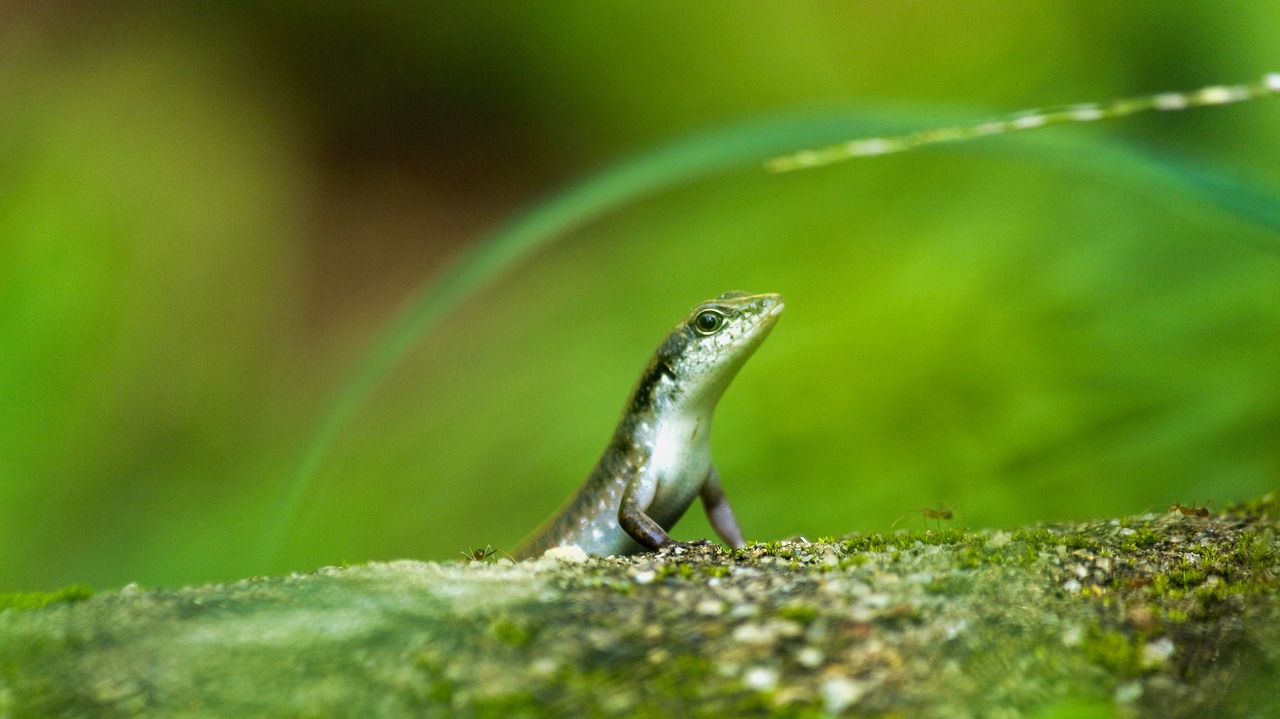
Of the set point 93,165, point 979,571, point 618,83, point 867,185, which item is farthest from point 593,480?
point 93,165

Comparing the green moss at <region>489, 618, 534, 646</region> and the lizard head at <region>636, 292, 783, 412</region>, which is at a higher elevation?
the lizard head at <region>636, 292, 783, 412</region>

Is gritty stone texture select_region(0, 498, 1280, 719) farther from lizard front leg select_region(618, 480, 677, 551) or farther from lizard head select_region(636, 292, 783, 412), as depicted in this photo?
lizard head select_region(636, 292, 783, 412)

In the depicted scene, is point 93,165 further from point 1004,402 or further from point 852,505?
point 1004,402

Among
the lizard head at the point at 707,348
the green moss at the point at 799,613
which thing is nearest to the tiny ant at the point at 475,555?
the lizard head at the point at 707,348

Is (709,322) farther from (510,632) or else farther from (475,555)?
(510,632)

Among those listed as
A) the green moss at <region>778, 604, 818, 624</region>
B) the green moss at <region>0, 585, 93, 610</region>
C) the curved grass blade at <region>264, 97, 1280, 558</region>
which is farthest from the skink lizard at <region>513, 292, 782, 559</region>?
the green moss at <region>0, 585, 93, 610</region>

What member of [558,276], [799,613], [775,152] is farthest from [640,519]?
[558,276]
